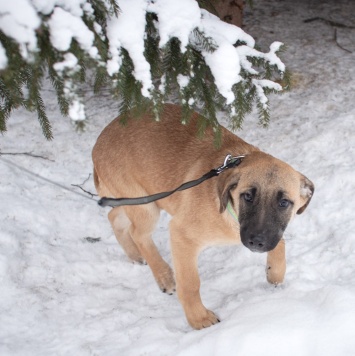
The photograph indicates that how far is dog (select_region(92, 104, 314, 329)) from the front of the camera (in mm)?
3365

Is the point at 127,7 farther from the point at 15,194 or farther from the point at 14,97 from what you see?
the point at 15,194

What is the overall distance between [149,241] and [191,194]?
85 centimetres

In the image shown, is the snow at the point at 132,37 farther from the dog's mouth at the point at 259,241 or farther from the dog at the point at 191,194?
the dog's mouth at the point at 259,241

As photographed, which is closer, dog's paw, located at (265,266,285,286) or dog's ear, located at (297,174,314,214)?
dog's ear, located at (297,174,314,214)

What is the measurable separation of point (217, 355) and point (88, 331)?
110cm

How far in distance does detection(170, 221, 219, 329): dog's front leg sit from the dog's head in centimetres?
53

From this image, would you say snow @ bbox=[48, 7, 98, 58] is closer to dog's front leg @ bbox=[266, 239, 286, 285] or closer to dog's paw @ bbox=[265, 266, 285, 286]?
dog's front leg @ bbox=[266, 239, 286, 285]

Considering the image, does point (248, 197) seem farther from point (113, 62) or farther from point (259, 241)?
point (113, 62)

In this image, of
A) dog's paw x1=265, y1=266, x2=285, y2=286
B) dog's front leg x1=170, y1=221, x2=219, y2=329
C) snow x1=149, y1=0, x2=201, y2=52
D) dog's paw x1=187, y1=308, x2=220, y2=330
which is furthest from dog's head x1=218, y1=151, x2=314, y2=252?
snow x1=149, y1=0, x2=201, y2=52

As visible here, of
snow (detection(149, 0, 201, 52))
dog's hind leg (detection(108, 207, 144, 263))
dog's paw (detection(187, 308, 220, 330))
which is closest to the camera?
snow (detection(149, 0, 201, 52))

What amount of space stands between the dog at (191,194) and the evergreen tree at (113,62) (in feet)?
1.53

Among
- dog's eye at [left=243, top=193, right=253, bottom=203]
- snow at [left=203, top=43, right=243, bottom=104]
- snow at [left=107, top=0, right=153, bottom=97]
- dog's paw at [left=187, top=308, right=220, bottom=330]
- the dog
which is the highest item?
snow at [left=107, top=0, right=153, bottom=97]

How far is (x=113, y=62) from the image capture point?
2875 mm

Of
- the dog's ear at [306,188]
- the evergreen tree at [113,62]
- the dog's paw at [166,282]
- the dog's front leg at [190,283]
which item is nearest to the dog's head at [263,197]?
the dog's ear at [306,188]
